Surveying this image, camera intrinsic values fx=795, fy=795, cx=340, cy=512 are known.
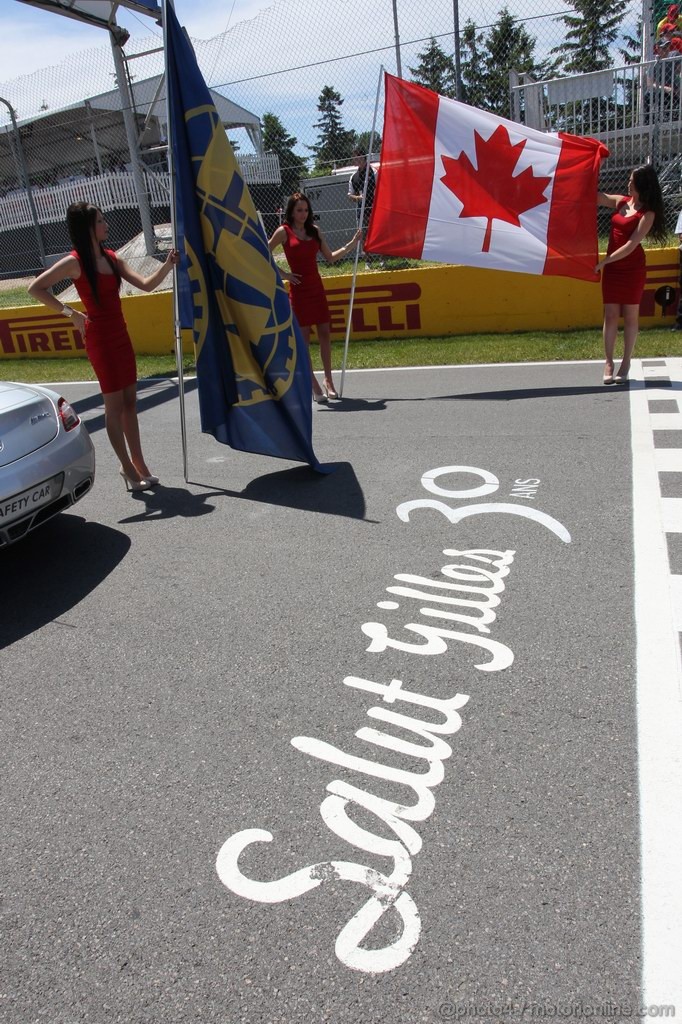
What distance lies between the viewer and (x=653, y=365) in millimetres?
7898

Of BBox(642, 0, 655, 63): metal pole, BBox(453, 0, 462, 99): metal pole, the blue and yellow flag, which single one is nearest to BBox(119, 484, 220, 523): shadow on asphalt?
the blue and yellow flag

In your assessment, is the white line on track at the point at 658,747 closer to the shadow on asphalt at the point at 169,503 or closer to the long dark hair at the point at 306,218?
the shadow on asphalt at the point at 169,503

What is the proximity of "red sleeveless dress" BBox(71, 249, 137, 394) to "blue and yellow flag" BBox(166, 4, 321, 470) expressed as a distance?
17.1 inches

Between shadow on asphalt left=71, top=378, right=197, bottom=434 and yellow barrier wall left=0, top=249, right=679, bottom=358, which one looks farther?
yellow barrier wall left=0, top=249, right=679, bottom=358

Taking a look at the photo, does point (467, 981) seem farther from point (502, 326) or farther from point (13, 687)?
point (502, 326)

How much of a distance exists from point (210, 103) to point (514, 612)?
13.3ft

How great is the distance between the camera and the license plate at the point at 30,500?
4.08m

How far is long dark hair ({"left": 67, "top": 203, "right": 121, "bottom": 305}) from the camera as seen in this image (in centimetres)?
499

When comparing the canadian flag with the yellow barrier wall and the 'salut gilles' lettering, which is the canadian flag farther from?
the 'salut gilles' lettering

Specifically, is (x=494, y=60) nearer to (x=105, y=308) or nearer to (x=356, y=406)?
(x=356, y=406)

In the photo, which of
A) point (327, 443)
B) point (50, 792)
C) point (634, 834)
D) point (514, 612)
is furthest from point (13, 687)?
point (327, 443)

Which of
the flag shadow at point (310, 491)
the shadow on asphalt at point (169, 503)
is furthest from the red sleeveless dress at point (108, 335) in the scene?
the flag shadow at point (310, 491)

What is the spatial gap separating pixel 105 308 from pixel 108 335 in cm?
18

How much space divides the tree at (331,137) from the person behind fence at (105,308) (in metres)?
7.12
